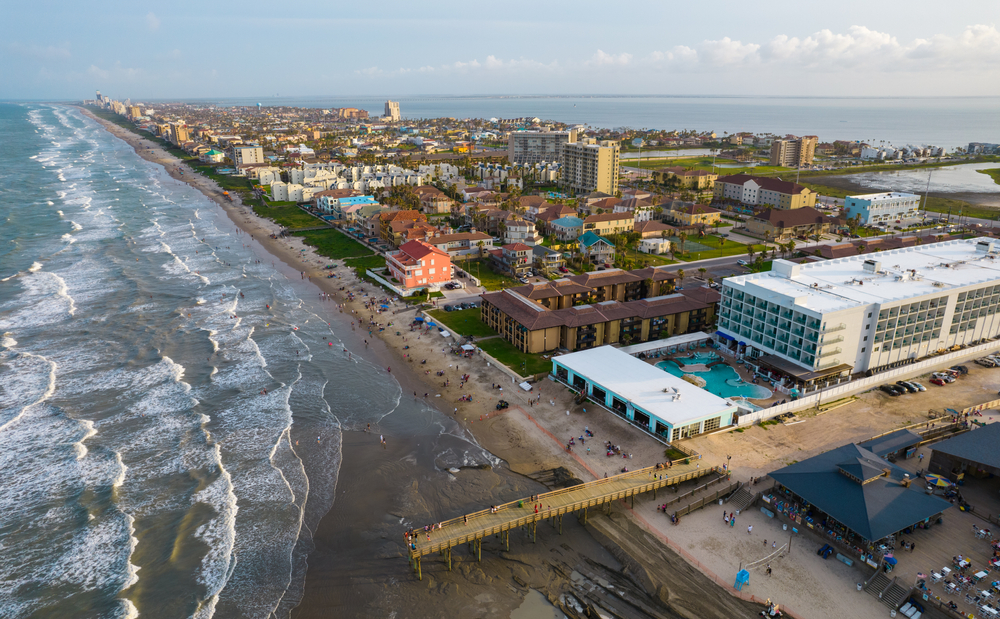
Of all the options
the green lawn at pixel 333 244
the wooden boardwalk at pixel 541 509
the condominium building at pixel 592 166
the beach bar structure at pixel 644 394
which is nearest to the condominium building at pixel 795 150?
the condominium building at pixel 592 166

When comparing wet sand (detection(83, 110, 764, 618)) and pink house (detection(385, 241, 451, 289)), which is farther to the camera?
pink house (detection(385, 241, 451, 289))

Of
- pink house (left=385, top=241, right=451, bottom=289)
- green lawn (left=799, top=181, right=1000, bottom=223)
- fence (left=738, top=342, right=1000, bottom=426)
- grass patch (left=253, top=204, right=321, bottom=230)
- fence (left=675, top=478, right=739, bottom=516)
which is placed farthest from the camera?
green lawn (left=799, top=181, right=1000, bottom=223)

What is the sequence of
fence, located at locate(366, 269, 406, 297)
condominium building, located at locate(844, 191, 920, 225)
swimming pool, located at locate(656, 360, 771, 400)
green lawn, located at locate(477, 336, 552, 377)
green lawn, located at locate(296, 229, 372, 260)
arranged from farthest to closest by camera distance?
condominium building, located at locate(844, 191, 920, 225)
green lawn, located at locate(296, 229, 372, 260)
fence, located at locate(366, 269, 406, 297)
green lawn, located at locate(477, 336, 552, 377)
swimming pool, located at locate(656, 360, 771, 400)

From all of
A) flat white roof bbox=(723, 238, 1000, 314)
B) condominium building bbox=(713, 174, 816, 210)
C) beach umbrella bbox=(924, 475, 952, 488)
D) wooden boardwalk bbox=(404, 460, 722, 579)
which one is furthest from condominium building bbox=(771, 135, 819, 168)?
wooden boardwalk bbox=(404, 460, 722, 579)

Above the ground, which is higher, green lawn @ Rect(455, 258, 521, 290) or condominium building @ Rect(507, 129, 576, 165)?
condominium building @ Rect(507, 129, 576, 165)

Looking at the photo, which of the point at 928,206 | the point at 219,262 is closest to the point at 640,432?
the point at 219,262

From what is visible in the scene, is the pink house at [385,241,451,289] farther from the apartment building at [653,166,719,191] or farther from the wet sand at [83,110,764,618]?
the apartment building at [653,166,719,191]

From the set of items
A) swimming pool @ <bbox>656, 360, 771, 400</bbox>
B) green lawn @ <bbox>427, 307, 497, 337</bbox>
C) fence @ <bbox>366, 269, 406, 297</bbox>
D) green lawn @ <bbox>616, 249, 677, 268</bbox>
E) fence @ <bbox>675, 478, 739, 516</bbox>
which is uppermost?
green lawn @ <bbox>616, 249, 677, 268</bbox>

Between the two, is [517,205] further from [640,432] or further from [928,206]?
[928,206]
